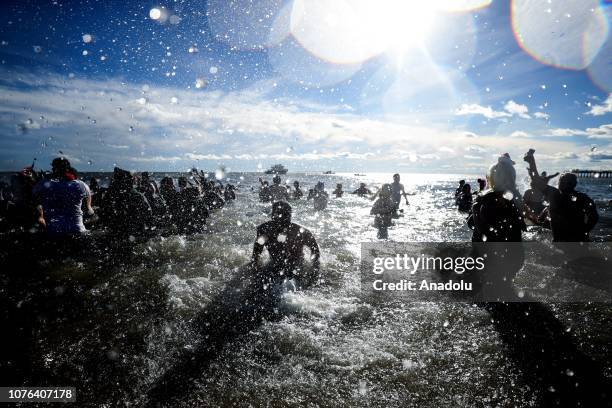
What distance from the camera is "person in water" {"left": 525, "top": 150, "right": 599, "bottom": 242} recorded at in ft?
23.9

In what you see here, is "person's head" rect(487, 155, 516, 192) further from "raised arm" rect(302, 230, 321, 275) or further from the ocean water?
"raised arm" rect(302, 230, 321, 275)

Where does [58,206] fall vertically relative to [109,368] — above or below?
above

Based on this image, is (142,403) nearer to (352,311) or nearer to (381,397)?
(381,397)

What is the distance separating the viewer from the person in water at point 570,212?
7.27 m

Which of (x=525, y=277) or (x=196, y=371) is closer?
(x=196, y=371)

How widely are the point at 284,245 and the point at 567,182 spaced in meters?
6.62

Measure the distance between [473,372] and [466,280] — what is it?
3538mm

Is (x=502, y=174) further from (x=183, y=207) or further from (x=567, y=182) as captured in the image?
(x=183, y=207)

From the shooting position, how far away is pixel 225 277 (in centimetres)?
696

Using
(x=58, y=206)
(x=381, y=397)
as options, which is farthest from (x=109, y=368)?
(x=58, y=206)

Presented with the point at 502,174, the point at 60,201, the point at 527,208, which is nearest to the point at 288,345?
the point at 502,174

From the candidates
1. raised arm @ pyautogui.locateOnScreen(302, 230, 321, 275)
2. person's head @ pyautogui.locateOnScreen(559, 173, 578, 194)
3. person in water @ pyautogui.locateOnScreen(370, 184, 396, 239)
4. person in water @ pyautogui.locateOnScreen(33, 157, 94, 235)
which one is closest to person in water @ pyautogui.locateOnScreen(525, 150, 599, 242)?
person's head @ pyautogui.locateOnScreen(559, 173, 578, 194)

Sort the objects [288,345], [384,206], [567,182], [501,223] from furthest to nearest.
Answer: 1. [384,206]
2. [567,182]
3. [501,223]
4. [288,345]

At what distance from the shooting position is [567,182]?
7.18 metres
